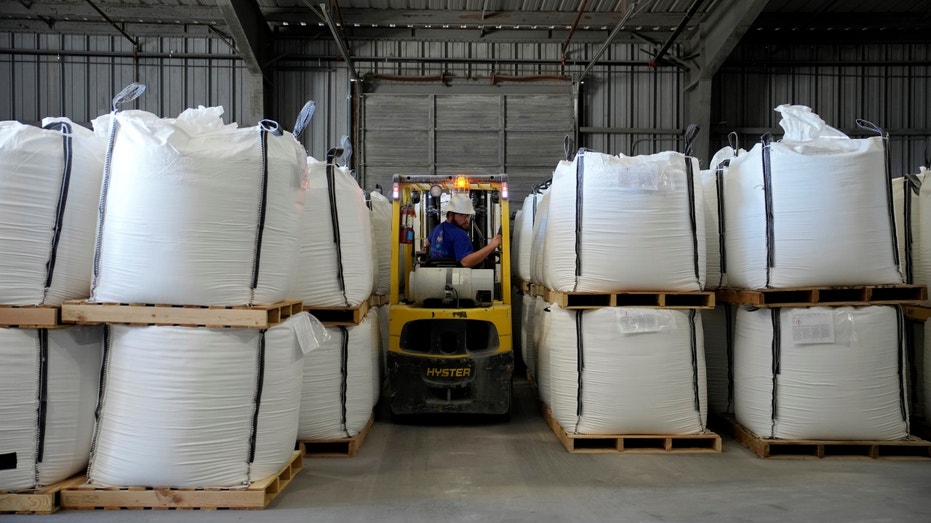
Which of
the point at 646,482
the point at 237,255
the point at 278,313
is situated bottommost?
the point at 646,482

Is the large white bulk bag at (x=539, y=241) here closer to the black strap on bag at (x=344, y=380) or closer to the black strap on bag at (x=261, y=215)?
the black strap on bag at (x=344, y=380)

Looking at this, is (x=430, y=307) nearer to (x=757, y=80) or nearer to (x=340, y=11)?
(x=340, y=11)

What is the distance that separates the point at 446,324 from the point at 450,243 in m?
0.81

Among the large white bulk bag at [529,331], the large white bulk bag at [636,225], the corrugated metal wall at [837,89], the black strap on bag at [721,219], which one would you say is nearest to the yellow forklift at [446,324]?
the large white bulk bag at [529,331]

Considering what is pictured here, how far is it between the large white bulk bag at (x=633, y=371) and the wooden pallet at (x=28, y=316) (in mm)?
3336

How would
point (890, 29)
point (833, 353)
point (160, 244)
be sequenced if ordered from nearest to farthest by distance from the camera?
point (160, 244) → point (833, 353) → point (890, 29)

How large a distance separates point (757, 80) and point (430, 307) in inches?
353

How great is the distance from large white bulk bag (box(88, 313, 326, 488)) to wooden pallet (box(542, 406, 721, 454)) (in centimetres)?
245

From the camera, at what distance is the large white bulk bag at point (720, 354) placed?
530 cm

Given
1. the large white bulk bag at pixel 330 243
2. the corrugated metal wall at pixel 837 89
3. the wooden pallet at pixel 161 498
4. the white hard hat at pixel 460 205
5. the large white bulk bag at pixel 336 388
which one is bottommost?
the wooden pallet at pixel 161 498

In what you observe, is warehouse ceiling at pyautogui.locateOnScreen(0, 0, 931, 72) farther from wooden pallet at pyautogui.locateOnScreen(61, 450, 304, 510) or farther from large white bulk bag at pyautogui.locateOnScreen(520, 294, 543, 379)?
wooden pallet at pyautogui.locateOnScreen(61, 450, 304, 510)

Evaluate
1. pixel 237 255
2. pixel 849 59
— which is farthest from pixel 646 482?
pixel 849 59

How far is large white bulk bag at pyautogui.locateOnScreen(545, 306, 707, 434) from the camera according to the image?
4.55m

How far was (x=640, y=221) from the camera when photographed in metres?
4.51
